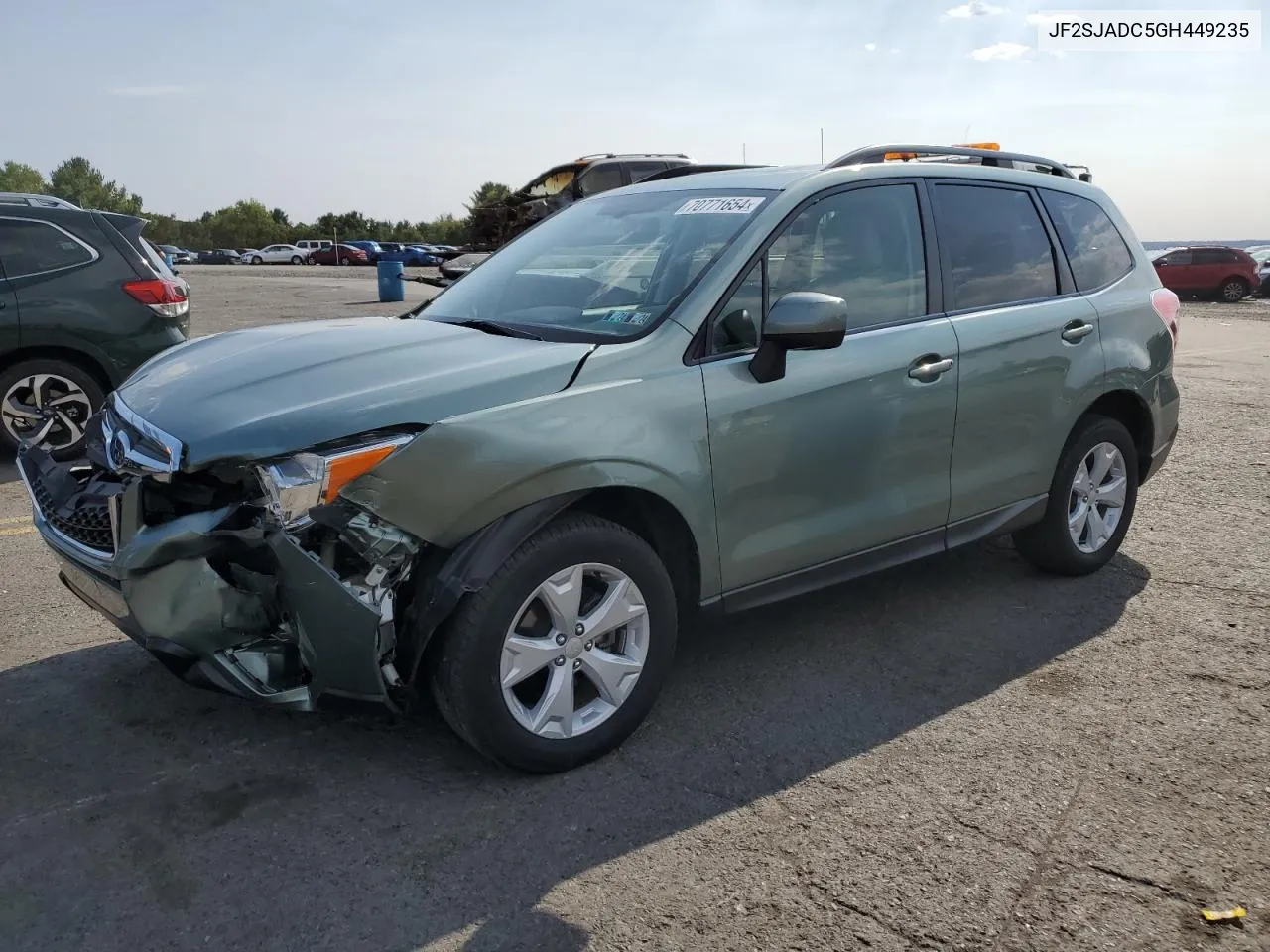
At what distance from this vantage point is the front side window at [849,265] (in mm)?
3779

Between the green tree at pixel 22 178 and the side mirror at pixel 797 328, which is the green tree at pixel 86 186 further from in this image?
the side mirror at pixel 797 328

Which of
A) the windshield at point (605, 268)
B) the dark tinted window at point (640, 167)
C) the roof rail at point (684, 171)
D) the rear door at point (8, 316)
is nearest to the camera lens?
the windshield at point (605, 268)

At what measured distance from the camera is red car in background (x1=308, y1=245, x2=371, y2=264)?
196 ft

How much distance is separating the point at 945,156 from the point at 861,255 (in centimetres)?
106

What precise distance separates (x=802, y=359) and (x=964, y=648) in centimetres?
141

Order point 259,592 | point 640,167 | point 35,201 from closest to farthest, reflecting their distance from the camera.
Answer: point 259,592 → point 35,201 → point 640,167

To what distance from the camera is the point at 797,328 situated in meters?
3.55

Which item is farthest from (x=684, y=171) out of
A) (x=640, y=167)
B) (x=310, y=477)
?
(x=640, y=167)

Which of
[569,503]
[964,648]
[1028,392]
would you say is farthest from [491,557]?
[1028,392]

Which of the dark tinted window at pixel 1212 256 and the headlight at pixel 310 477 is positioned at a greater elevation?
the headlight at pixel 310 477

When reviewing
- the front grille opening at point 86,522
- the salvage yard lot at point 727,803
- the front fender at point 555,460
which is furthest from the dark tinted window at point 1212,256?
the front grille opening at point 86,522

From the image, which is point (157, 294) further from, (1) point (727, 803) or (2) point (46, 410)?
(1) point (727, 803)

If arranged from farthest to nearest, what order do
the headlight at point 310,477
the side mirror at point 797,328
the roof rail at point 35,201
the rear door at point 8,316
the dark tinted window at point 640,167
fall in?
the dark tinted window at point 640,167, the roof rail at point 35,201, the rear door at point 8,316, the side mirror at point 797,328, the headlight at point 310,477

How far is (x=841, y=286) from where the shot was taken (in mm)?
4070
